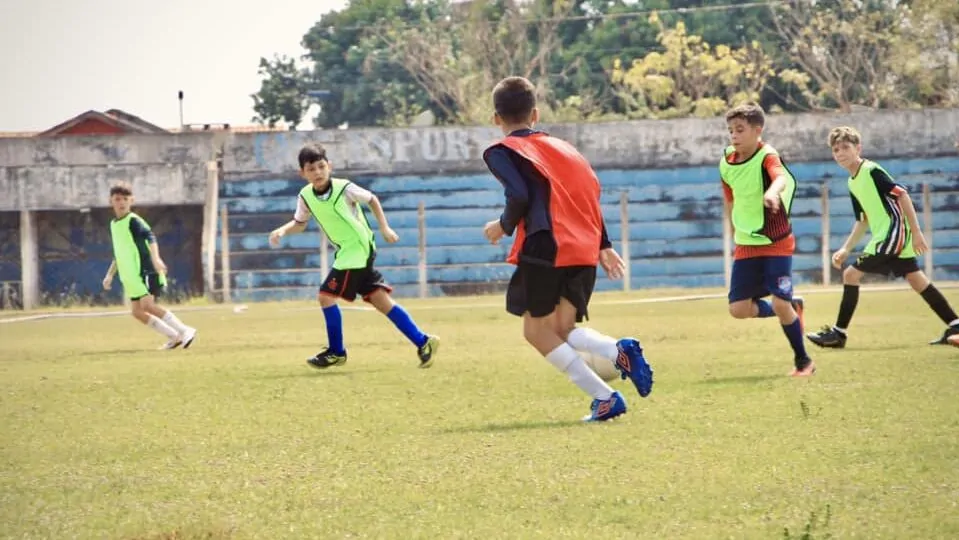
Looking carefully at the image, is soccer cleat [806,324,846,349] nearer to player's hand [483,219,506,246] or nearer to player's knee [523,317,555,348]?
player's knee [523,317,555,348]

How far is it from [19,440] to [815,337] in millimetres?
7068

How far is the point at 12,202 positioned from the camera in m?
35.9

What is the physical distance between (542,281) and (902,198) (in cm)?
559

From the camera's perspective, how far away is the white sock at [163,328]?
17359mm

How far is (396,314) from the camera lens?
43.8 feet

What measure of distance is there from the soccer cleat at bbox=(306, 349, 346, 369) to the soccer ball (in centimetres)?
477

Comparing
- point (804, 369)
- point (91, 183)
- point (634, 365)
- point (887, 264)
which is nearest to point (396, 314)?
point (804, 369)

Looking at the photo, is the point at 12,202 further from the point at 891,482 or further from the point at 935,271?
the point at 891,482

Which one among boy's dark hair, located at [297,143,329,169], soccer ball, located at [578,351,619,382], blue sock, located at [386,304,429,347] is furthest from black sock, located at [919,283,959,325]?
soccer ball, located at [578,351,619,382]

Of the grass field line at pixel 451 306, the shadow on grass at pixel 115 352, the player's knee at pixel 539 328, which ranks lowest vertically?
the grass field line at pixel 451 306

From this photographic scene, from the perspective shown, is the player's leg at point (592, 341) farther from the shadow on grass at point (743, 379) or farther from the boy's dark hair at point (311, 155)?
the boy's dark hair at point (311, 155)

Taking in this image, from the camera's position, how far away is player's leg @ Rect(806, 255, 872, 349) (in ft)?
44.4

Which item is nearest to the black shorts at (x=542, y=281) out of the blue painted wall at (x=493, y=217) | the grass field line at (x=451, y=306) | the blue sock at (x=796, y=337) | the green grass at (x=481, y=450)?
the green grass at (x=481, y=450)

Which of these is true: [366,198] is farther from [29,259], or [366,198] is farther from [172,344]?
[29,259]
